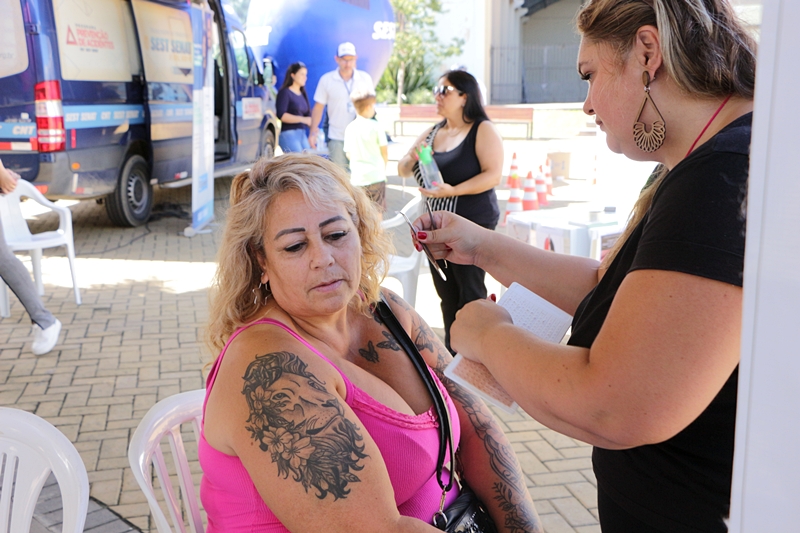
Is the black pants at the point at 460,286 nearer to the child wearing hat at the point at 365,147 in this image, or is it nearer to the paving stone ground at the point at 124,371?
the paving stone ground at the point at 124,371

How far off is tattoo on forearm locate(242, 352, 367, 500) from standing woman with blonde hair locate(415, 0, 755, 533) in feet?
1.00

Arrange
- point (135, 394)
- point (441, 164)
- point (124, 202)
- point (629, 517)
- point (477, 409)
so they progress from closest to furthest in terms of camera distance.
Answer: point (629, 517)
point (477, 409)
point (135, 394)
point (441, 164)
point (124, 202)

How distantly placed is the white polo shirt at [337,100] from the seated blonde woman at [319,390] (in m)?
7.12

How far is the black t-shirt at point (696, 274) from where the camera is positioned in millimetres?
965

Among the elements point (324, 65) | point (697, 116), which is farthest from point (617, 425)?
point (324, 65)

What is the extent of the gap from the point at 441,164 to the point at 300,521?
11.7ft

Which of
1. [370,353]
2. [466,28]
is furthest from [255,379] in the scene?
[466,28]

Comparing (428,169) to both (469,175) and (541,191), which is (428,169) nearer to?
(469,175)

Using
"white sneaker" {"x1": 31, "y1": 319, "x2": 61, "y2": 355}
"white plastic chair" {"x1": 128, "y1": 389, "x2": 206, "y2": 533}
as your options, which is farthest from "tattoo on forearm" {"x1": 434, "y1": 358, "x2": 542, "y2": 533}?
"white sneaker" {"x1": 31, "y1": 319, "x2": 61, "y2": 355}

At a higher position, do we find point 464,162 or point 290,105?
point 290,105

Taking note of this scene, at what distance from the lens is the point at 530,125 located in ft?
49.8

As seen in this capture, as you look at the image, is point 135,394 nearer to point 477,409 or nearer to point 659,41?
point 477,409

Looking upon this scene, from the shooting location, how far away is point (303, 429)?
138 cm

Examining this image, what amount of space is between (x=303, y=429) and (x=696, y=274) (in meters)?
0.80
